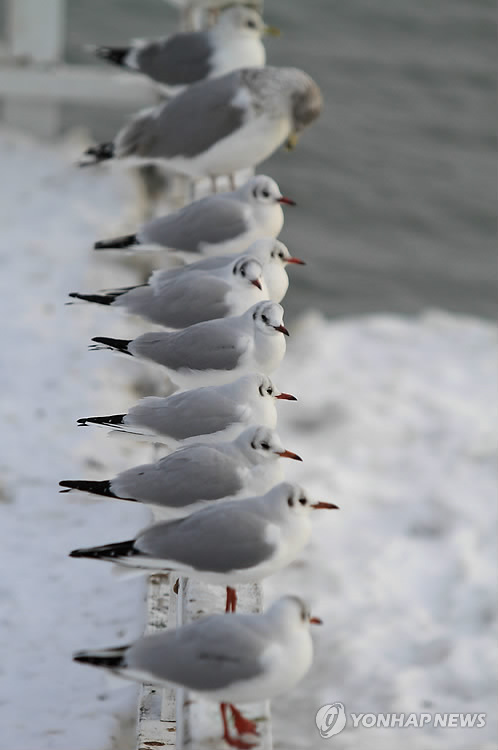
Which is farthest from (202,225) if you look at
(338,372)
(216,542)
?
(338,372)

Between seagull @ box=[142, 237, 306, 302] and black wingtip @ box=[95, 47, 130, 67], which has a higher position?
black wingtip @ box=[95, 47, 130, 67]

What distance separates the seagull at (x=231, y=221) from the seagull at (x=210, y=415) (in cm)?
107

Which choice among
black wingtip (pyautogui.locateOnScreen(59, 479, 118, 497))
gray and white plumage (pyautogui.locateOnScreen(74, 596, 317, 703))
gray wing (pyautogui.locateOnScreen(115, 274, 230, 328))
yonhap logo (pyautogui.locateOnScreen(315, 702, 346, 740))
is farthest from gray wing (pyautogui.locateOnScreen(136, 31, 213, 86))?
gray and white plumage (pyautogui.locateOnScreen(74, 596, 317, 703))

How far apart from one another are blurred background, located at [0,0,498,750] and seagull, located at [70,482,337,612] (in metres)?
1.12

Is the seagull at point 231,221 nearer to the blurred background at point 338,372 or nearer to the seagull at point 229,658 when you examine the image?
the blurred background at point 338,372

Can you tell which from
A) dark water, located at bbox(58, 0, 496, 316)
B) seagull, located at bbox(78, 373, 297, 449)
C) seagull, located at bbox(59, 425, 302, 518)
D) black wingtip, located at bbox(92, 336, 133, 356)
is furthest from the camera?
dark water, located at bbox(58, 0, 496, 316)

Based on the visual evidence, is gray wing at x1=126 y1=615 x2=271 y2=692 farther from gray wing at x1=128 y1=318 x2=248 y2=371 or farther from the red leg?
gray wing at x1=128 y1=318 x2=248 y2=371

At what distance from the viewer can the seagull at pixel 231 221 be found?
4.07 meters

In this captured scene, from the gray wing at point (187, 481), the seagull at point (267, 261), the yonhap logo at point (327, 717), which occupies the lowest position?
the yonhap logo at point (327, 717)

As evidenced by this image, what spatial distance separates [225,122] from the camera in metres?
4.72

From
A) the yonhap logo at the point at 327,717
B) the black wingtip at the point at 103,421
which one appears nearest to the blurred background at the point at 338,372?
the yonhap logo at the point at 327,717

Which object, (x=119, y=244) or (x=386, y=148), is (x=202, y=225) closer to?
(x=119, y=244)

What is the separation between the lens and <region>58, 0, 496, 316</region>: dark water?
342 inches

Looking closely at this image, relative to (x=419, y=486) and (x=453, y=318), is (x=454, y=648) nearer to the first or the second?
(x=419, y=486)
